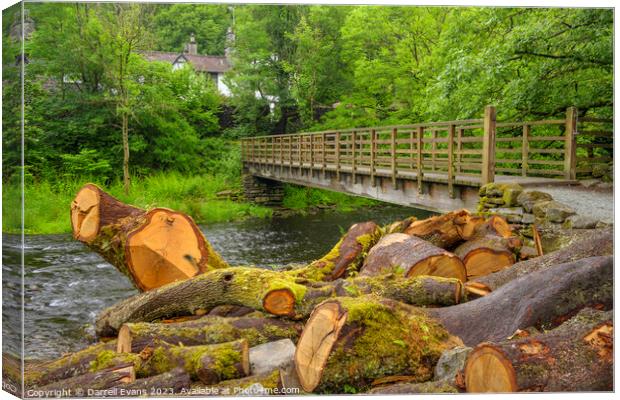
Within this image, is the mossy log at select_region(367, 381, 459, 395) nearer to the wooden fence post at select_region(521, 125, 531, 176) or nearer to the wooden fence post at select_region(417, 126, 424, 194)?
the wooden fence post at select_region(521, 125, 531, 176)

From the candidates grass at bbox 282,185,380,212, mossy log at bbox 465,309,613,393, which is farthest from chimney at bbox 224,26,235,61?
grass at bbox 282,185,380,212

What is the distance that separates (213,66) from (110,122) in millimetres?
1178

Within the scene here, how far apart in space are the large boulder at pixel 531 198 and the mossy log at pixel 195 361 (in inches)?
148

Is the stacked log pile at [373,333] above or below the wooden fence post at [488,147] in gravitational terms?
below

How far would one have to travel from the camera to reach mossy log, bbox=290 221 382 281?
218 inches

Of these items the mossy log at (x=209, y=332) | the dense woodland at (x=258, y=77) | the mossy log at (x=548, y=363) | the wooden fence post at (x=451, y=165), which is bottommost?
the mossy log at (x=209, y=332)

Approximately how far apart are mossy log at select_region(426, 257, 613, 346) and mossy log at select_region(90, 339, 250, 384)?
124cm

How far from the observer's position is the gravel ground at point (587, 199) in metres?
5.09

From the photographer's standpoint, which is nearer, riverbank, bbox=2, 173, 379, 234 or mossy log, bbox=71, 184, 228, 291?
riverbank, bbox=2, 173, 379, 234

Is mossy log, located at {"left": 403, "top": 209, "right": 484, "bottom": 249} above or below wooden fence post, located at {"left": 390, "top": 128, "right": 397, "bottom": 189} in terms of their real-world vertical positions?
below

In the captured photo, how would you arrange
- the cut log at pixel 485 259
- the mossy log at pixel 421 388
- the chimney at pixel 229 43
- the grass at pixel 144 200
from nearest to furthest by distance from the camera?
the mossy log at pixel 421 388 → the grass at pixel 144 200 → the chimney at pixel 229 43 → the cut log at pixel 485 259

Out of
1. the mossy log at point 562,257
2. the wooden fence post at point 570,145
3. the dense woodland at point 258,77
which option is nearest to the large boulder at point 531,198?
the wooden fence post at point 570,145

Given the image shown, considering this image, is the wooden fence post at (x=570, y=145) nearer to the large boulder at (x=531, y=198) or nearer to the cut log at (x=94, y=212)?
the large boulder at (x=531, y=198)

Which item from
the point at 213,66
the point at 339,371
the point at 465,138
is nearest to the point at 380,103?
the point at 465,138
